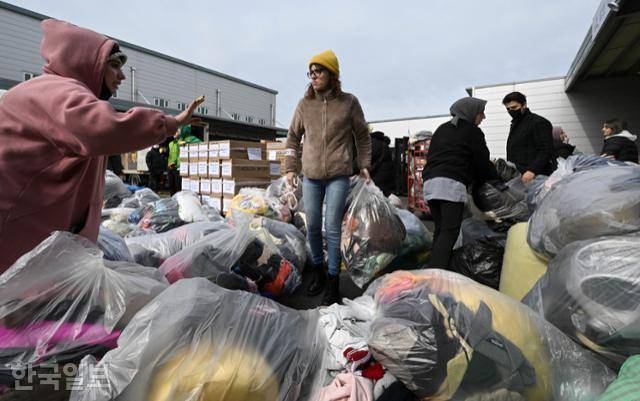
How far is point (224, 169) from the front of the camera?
5.15 m

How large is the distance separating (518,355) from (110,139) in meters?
1.41

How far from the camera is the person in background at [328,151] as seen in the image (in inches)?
96.3

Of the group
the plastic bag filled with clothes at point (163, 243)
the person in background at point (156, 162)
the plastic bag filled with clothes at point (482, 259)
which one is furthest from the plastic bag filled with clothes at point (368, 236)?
the person in background at point (156, 162)

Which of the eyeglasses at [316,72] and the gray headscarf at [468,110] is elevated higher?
the eyeglasses at [316,72]

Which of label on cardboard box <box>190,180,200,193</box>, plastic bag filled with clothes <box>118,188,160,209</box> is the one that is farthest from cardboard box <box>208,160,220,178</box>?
plastic bag filled with clothes <box>118,188,160,209</box>

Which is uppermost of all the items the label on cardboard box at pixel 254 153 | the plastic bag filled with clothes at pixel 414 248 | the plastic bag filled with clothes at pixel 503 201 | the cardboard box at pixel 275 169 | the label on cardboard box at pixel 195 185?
the label on cardboard box at pixel 254 153

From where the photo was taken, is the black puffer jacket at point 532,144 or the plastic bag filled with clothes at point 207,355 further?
the black puffer jacket at point 532,144

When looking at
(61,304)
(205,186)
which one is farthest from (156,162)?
(61,304)

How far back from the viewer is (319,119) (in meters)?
2.51

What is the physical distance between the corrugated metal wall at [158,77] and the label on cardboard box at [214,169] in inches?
600

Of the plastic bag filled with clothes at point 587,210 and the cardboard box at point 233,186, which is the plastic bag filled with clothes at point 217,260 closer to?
the plastic bag filled with clothes at point 587,210

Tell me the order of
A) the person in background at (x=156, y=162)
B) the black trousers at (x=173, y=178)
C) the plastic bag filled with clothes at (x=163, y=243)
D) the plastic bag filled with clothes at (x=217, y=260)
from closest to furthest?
the plastic bag filled with clothes at (x=217, y=260) < the plastic bag filled with clothes at (x=163, y=243) < the black trousers at (x=173, y=178) < the person in background at (x=156, y=162)

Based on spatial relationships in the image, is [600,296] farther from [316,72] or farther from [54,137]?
[316,72]

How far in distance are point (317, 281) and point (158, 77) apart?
21888 millimetres
